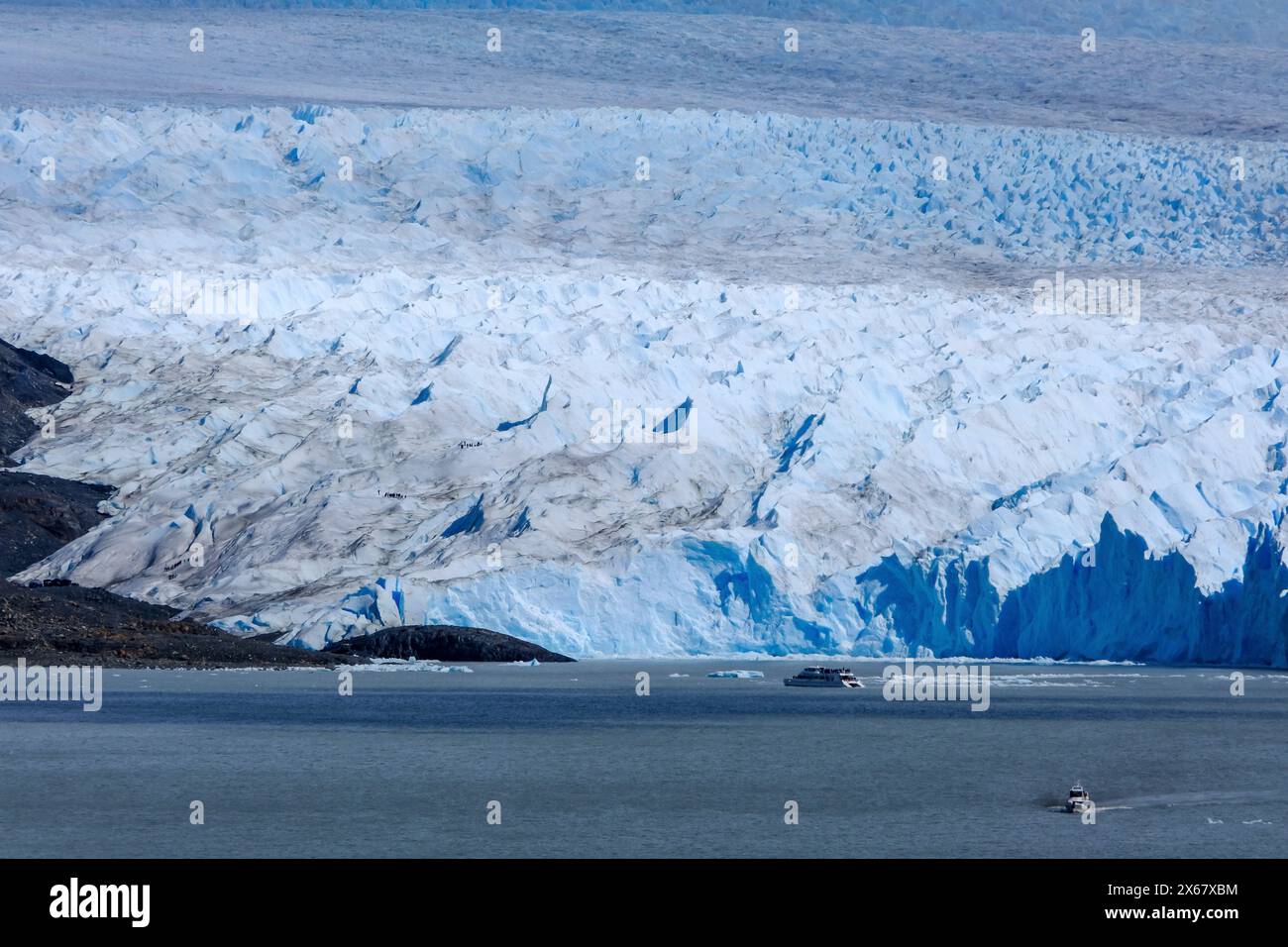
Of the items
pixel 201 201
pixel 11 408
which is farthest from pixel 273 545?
pixel 201 201

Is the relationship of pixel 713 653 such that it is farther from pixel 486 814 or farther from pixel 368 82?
pixel 368 82
